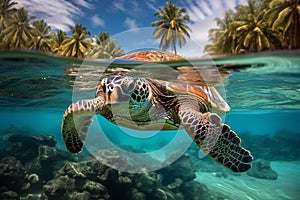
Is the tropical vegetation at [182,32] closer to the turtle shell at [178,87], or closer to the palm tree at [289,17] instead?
the palm tree at [289,17]

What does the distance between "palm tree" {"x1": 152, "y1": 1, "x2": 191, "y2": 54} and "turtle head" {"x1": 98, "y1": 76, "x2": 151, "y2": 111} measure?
3372cm

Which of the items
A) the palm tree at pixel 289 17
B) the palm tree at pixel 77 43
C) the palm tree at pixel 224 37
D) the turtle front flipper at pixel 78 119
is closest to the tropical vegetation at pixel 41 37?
the palm tree at pixel 77 43

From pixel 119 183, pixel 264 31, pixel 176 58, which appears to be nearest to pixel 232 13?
pixel 264 31

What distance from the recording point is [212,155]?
12.4ft

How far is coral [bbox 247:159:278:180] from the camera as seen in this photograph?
52.5 ft

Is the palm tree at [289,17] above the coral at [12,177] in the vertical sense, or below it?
above

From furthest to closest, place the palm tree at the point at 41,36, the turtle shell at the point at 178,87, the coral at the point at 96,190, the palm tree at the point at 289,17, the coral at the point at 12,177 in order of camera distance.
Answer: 1. the palm tree at the point at 41,36
2. the palm tree at the point at 289,17
3. the coral at the point at 12,177
4. the coral at the point at 96,190
5. the turtle shell at the point at 178,87

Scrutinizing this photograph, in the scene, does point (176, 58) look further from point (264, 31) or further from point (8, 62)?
point (264, 31)

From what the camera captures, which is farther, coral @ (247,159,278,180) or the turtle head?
coral @ (247,159,278,180)

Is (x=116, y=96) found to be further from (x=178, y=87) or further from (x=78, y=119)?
(x=178, y=87)

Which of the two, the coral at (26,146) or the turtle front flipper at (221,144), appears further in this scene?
the coral at (26,146)

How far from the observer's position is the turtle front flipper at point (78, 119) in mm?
4562

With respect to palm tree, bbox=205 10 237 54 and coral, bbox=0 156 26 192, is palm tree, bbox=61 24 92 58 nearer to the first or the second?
palm tree, bbox=205 10 237 54

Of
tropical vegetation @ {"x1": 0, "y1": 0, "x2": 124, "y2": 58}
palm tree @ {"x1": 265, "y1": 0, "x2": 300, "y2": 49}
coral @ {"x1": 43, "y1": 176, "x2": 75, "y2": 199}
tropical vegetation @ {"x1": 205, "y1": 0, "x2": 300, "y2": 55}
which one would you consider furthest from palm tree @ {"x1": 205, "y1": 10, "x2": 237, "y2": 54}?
coral @ {"x1": 43, "y1": 176, "x2": 75, "y2": 199}
